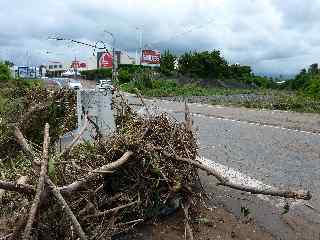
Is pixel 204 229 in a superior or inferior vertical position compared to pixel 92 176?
inferior

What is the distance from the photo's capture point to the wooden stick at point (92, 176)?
4549 millimetres

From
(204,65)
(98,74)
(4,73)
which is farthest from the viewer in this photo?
(98,74)

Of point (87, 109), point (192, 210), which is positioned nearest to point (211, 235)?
point (192, 210)

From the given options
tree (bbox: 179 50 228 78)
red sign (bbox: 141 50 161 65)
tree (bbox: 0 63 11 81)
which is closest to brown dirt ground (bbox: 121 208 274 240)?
tree (bbox: 0 63 11 81)

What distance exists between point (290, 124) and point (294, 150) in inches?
246

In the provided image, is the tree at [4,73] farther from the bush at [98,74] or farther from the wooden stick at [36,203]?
the wooden stick at [36,203]

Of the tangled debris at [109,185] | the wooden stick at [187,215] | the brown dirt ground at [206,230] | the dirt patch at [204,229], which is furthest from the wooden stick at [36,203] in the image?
the wooden stick at [187,215]

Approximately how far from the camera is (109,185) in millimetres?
5285

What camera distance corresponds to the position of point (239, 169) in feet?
29.3

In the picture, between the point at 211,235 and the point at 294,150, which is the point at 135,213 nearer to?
the point at 211,235

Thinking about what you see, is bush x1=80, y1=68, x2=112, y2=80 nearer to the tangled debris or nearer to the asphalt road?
the asphalt road

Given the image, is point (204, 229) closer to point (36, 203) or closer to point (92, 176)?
point (92, 176)

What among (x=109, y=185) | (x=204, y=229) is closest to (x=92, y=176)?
(x=109, y=185)

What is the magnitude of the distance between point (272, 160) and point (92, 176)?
581 centimetres
